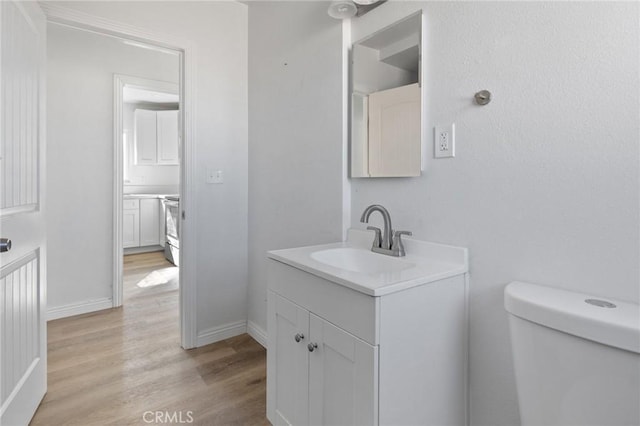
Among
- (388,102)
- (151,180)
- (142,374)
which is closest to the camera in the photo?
(388,102)

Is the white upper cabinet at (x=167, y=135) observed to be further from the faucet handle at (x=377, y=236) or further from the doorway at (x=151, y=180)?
the faucet handle at (x=377, y=236)

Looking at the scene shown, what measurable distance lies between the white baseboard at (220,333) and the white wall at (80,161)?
1189 millimetres

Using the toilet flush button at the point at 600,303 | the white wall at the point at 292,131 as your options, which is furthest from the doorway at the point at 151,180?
the toilet flush button at the point at 600,303

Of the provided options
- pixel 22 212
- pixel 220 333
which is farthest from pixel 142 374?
pixel 22 212

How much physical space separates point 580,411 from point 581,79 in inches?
32.6

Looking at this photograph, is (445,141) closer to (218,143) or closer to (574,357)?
(574,357)

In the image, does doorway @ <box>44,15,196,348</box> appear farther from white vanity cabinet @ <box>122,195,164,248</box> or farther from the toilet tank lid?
the toilet tank lid

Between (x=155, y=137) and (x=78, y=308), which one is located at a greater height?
(x=155, y=137)

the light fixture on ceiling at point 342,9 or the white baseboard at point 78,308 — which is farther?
the white baseboard at point 78,308

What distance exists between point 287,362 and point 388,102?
1116mm

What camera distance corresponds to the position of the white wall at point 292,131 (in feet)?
5.51

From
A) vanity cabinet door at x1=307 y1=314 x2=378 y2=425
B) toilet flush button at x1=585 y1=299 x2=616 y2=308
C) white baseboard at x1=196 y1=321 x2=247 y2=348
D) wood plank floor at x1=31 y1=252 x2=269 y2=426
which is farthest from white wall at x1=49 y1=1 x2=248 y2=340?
toilet flush button at x1=585 y1=299 x2=616 y2=308

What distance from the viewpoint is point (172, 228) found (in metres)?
4.36

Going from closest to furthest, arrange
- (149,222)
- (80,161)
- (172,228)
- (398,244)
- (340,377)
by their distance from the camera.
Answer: (340,377)
(398,244)
(80,161)
(172,228)
(149,222)
